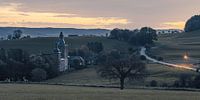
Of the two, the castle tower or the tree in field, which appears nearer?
the tree in field

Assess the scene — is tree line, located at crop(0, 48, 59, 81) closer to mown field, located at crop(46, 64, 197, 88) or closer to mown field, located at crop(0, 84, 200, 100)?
mown field, located at crop(46, 64, 197, 88)

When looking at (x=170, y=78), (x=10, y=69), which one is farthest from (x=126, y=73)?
(x=10, y=69)

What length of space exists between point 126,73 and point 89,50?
111022 millimetres

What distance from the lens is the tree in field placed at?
8588 cm

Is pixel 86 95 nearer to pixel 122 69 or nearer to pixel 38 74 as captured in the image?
pixel 122 69

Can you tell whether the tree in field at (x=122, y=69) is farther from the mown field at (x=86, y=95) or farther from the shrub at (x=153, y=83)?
the mown field at (x=86, y=95)

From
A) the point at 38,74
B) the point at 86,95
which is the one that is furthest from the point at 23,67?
the point at 86,95

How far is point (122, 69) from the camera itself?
87375mm

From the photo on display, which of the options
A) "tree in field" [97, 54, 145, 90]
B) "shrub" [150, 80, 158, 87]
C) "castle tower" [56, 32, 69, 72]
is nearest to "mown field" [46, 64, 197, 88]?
"shrub" [150, 80, 158, 87]

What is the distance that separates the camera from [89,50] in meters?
197

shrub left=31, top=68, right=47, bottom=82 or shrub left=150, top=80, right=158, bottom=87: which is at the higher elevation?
shrub left=150, top=80, right=158, bottom=87

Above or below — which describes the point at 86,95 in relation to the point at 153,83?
above

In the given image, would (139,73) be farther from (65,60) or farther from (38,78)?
(65,60)

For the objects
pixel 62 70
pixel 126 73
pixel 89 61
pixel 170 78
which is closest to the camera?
pixel 126 73
